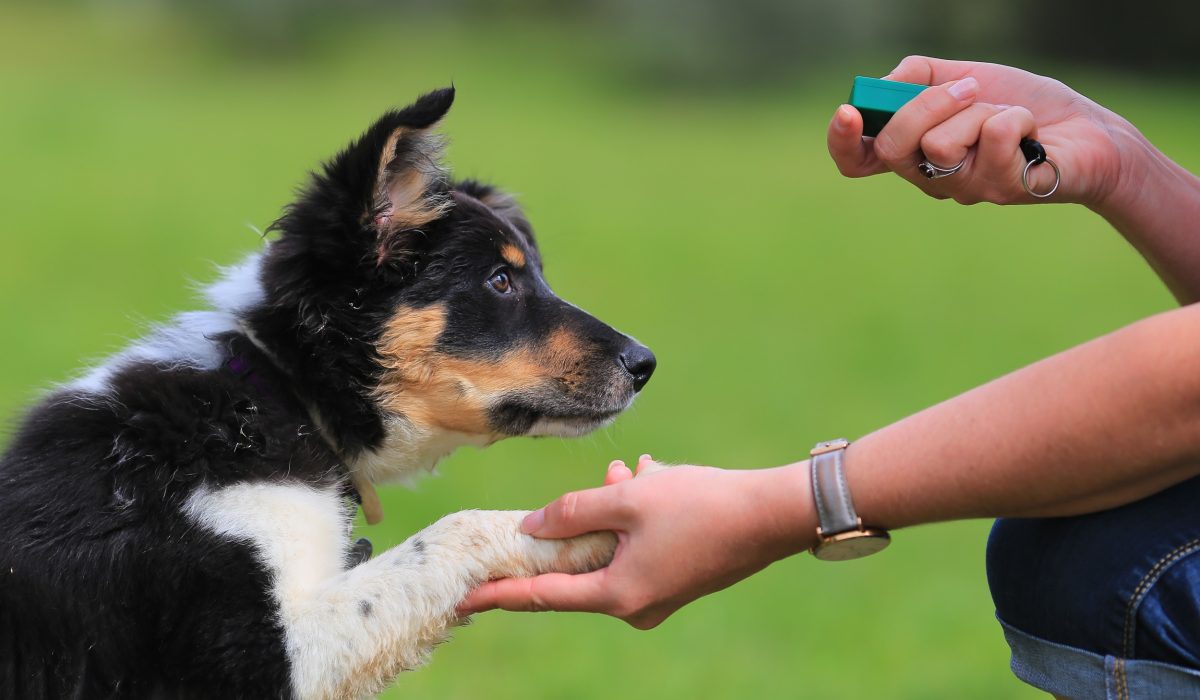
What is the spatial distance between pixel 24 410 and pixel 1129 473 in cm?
279

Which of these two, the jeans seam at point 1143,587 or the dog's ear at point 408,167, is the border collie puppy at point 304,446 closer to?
the dog's ear at point 408,167

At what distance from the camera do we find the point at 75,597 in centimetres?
314

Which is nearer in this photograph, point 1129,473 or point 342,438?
point 1129,473

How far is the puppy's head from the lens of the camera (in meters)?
3.74

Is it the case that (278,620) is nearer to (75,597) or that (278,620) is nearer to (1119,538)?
(75,597)

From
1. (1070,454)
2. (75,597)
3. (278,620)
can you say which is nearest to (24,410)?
(75,597)

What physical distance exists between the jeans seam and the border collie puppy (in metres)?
1.20

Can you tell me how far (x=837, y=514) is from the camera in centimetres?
280

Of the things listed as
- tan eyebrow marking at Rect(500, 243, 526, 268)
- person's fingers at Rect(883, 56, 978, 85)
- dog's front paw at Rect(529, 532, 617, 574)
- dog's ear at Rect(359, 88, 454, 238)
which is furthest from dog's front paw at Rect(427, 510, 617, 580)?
person's fingers at Rect(883, 56, 978, 85)

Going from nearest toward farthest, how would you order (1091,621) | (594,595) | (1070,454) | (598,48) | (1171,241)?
(1070,454) → (1091,621) → (594,595) → (1171,241) → (598,48)

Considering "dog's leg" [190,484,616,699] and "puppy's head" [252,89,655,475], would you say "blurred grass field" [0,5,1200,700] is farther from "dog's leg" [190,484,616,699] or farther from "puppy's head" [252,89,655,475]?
"dog's leg" [190,484,616,699]

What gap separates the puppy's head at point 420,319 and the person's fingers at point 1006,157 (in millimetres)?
1267

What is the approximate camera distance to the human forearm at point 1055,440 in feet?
8.23

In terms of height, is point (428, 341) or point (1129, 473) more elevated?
point (1129, 473)
